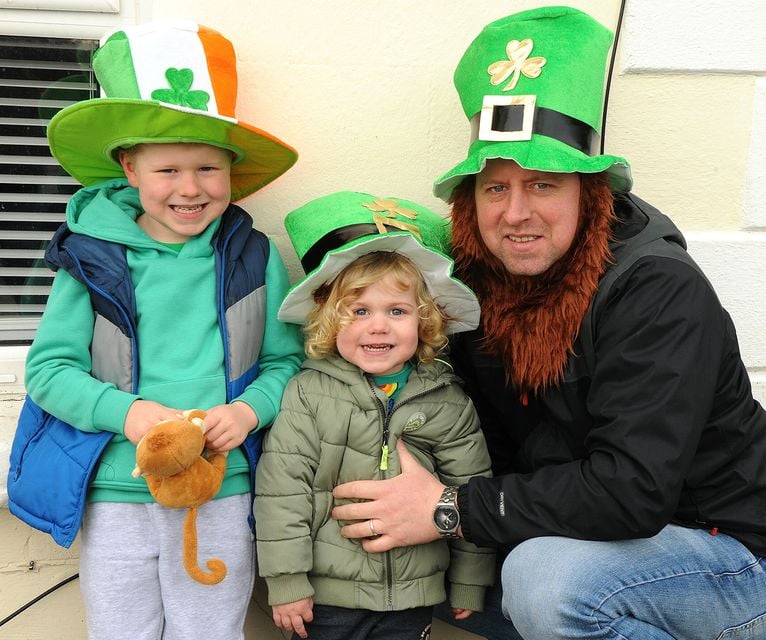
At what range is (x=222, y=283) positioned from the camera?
7.63ft

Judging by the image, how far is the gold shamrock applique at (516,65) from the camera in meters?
2.24

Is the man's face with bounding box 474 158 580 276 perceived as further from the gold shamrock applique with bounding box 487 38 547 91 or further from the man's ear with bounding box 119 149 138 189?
the man's ear with bounding box 119 149 138 189

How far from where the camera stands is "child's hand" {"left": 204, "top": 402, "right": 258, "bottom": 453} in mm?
2186

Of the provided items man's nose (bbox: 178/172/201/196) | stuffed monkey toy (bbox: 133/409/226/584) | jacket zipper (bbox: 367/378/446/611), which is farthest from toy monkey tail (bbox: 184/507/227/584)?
man's nose (bbox: 178/172/201/196)

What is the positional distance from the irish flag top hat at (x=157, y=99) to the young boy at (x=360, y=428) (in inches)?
15.0

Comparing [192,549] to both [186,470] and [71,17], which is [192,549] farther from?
[71,17]

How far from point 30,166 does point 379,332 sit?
1.24 metres

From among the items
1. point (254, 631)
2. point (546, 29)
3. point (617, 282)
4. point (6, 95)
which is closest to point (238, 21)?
point (6, 95)

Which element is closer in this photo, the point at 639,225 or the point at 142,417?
the point at 142,417

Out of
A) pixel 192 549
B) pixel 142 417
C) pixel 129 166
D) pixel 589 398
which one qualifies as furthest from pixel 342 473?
pixel 129 166

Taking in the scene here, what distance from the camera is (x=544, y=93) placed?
2227 millimetres

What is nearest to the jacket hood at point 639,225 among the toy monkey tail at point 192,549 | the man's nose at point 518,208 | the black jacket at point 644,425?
the black jacket at point 644,425

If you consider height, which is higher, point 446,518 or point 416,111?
point 416,111

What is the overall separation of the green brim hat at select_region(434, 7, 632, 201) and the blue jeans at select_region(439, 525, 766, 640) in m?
0.97
